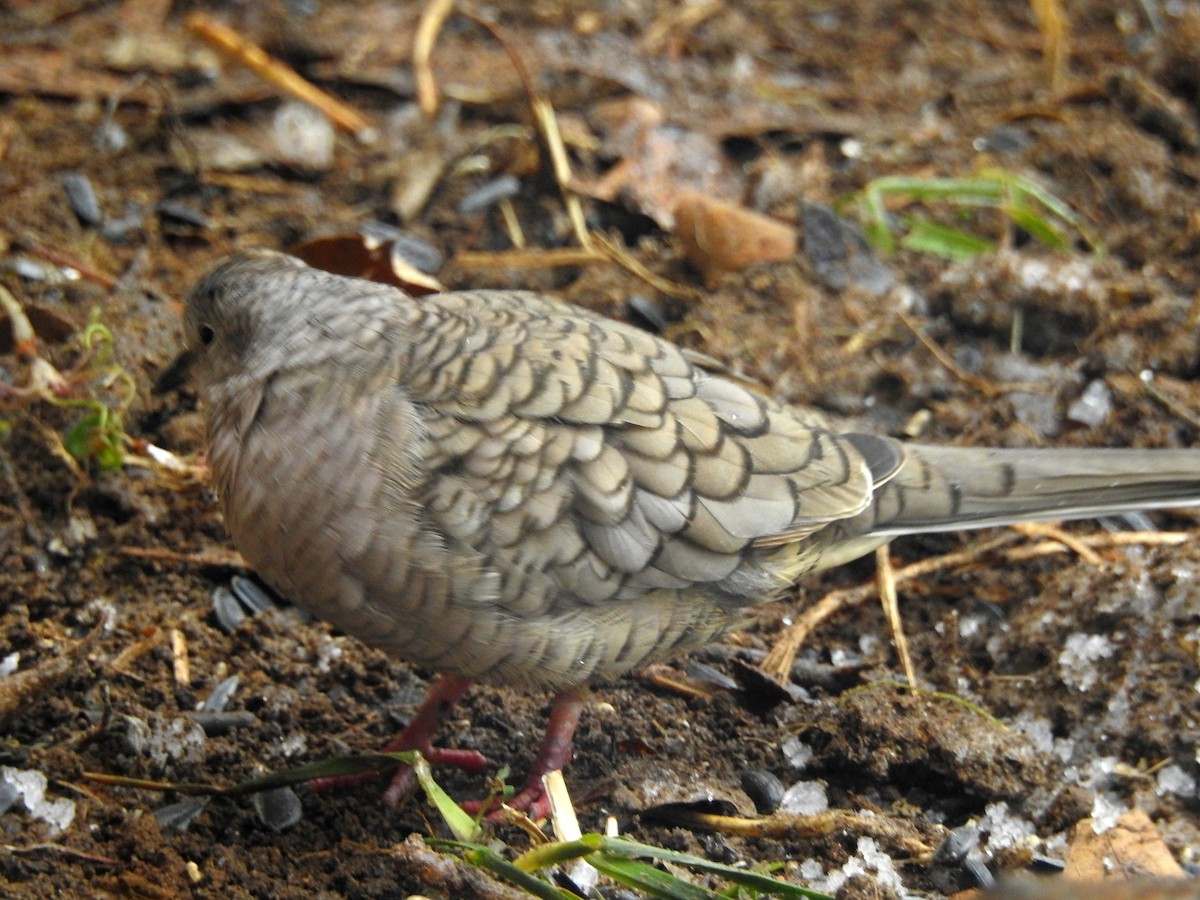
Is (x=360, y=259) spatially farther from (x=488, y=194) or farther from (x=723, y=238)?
(x=723, y=238)

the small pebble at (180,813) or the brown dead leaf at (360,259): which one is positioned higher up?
the brown dead leaf at (360,259)

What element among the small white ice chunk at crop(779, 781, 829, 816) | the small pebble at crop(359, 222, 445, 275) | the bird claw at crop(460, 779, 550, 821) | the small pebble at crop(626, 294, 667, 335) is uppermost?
the small pebble at crop(359, 222, 445, 275)

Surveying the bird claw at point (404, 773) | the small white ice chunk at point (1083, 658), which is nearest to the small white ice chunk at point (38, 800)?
the bird claw at point (404, 773)

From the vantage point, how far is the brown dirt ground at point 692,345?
326 cm

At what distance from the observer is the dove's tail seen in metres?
3.45

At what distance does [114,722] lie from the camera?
3389 millimetres

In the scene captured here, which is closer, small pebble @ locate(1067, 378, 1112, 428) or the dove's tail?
the dove's tail

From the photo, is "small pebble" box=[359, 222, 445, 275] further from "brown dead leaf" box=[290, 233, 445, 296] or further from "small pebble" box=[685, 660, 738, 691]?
"small pebble" box=[685, 660, 738, 691]

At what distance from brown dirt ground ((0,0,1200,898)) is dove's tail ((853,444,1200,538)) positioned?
0.31 meters

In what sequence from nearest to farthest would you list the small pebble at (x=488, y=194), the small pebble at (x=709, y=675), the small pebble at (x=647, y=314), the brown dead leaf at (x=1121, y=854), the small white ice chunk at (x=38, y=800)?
1. the brown dead leaf at (x=1121, y=854)
2. the small white ice chunk at (x=38, y=800)
3. the small pebble at (x=709, y=675)
4. the small pebble at (x=647, y=314)
5. the small pebble at (x=488, y=194)

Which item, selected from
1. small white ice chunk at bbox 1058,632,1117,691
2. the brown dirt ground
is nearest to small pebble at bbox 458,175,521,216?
the brown dirt ground

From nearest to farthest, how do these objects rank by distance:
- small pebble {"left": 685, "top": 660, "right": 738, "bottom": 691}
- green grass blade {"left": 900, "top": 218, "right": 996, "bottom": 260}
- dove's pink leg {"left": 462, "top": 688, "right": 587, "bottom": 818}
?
dove's pink leg {"left": 462, "top": 688, "right": 587, "bottom": 818} < small pebble {"left": 685, "top": 660, "right": 738, "bottom": 691} < green grass blade {"left": 900, "top": 218, "right": 996, "bottom": 260}

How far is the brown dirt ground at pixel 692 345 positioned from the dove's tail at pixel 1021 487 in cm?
31

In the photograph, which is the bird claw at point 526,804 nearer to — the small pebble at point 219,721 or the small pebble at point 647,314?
the small pebble at point 219,721
